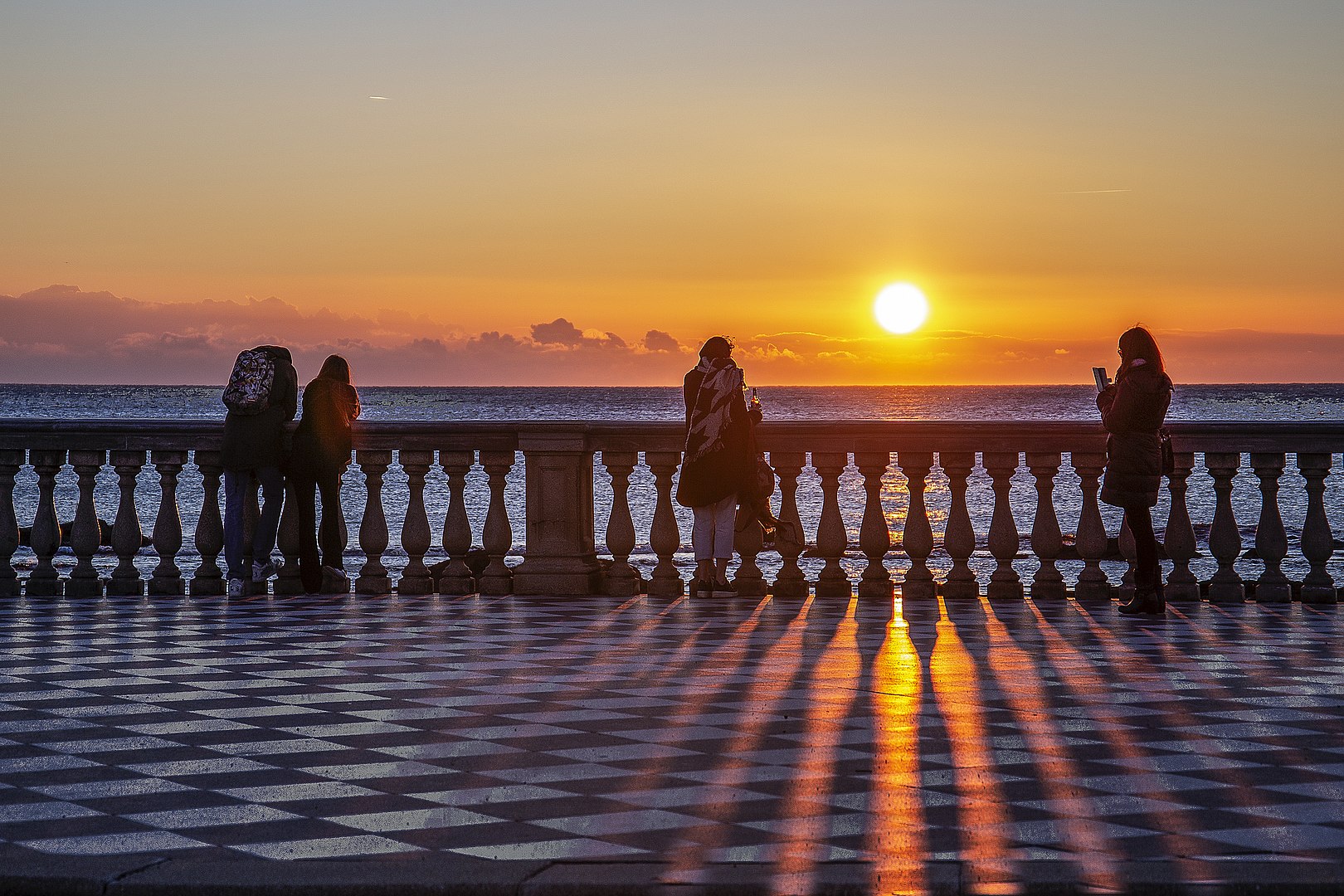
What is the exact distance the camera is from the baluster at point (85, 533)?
1052 cm

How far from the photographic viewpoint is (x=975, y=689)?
259 inches

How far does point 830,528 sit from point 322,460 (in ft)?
11.4

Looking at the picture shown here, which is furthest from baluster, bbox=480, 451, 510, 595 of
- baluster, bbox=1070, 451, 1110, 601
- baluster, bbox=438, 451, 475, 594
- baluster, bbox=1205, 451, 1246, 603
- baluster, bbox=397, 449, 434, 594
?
baluster, bbox=1205, 451, 1246, 603

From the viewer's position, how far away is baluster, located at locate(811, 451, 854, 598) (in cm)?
997

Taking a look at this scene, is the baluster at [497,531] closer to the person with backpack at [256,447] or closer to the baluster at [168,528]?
the person with backpack at [256,447]

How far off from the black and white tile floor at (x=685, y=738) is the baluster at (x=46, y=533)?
1.65 m

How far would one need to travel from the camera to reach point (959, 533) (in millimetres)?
9828

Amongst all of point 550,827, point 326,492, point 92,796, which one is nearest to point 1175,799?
point 550,827

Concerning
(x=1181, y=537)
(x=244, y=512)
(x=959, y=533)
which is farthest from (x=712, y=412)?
(x=244, y=512)

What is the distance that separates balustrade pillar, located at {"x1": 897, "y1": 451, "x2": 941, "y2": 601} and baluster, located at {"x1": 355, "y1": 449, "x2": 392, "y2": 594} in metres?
3.45

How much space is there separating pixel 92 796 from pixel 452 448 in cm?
583

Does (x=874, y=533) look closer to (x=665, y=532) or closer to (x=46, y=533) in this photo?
(x=665, y=532)

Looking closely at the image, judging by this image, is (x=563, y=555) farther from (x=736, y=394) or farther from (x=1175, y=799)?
(x=1175, y=799)

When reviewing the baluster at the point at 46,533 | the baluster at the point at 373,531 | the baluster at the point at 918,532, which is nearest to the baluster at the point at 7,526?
the baluster at the point at 46,533
